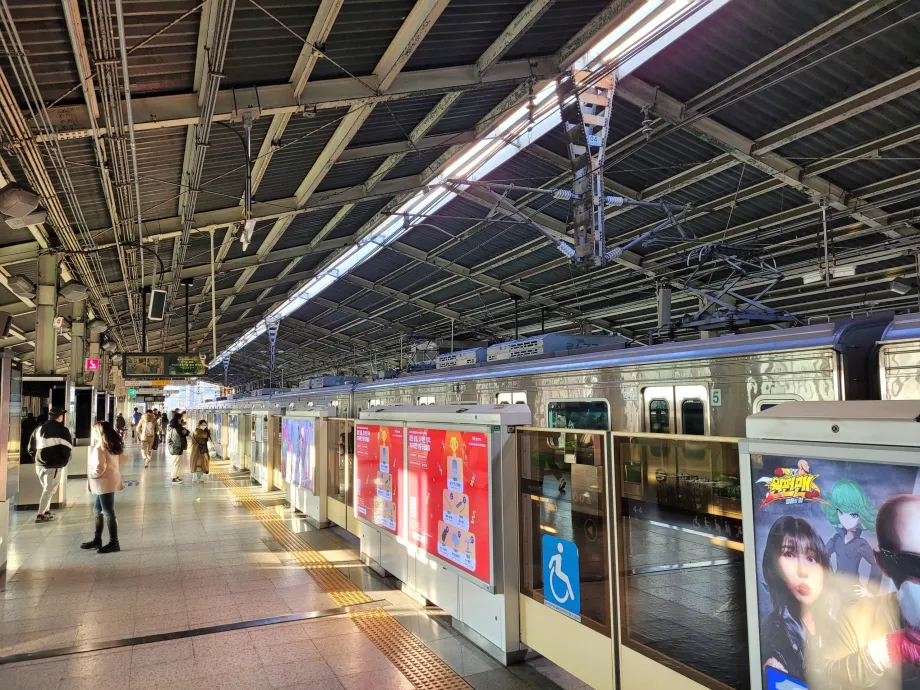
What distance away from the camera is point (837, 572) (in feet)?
7.01

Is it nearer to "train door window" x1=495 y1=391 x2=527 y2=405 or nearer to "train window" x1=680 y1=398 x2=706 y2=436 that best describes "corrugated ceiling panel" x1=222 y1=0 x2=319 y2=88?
"train door window" x1=495 y1=391 x2=527 y2=405

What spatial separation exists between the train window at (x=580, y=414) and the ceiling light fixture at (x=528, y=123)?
3832 mm

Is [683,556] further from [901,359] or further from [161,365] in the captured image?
[161,365]

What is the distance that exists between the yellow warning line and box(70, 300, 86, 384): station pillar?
393 inches

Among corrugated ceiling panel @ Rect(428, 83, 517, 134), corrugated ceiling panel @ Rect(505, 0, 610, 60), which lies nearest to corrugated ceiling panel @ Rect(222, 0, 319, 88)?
corrugated ceiling panel @ Rect(428, 83, 517, 134)

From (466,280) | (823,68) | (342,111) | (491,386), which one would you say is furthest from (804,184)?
(466,280)

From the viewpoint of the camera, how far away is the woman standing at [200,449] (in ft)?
48.4

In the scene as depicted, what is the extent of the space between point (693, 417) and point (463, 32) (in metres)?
4.99

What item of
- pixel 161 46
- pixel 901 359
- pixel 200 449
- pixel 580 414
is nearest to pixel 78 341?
pixel 200 449

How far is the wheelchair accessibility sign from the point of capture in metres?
3.96

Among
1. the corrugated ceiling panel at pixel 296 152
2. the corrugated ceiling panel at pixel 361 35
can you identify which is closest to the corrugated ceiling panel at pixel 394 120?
the corrugated ceiling panel at pixel 296 152

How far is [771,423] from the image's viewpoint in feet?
7.86

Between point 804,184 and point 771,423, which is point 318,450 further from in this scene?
point 804,184

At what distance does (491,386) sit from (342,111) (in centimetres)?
418
